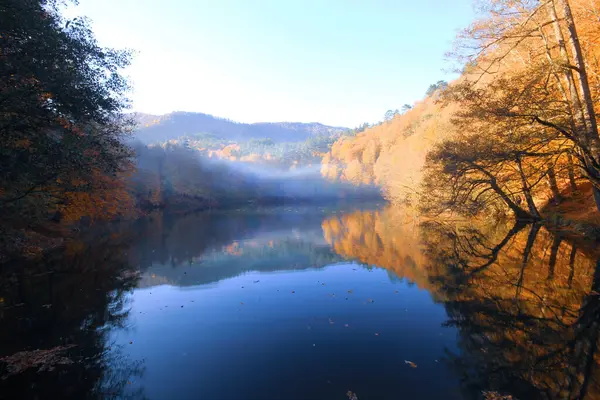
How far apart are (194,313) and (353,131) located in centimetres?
17367

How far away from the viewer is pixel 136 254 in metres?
18.0

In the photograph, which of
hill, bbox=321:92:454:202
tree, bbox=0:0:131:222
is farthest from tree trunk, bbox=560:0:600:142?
hill, bbox=321:92:454:202

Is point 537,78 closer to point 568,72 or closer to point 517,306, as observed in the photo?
point 568,72

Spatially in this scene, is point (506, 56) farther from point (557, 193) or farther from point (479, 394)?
point (557, 193)

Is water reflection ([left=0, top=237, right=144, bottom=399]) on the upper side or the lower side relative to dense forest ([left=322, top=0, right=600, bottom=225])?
lower

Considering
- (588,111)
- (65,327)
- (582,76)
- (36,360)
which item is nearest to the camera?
(36,360)

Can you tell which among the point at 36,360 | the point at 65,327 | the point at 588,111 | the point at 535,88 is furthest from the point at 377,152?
the point at 36,360

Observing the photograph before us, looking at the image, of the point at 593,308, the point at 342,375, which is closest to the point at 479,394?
the point at 342,375

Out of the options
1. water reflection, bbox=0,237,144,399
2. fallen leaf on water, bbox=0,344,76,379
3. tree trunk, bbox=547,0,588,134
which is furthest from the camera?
tree trunk, bbox=547,0,588,134

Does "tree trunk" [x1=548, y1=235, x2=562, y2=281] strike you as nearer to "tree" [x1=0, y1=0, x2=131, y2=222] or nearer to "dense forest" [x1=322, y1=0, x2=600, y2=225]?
"dense forest" [x1=322, y1=0, x2=600, y2=225]

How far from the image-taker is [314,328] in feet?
25.0

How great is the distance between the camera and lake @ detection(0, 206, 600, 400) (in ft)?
16.9

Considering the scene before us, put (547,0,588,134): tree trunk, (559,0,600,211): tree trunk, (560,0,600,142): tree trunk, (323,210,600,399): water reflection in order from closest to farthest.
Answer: (323,210,600,399): water reflection
(559,0,600,211): tree trunk
(560,0,600,142): tree trunk
(547,0,588,134): tree trunk

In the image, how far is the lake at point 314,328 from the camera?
5.16m
